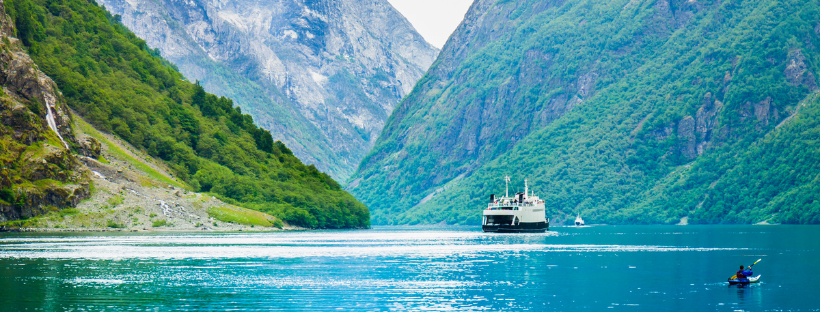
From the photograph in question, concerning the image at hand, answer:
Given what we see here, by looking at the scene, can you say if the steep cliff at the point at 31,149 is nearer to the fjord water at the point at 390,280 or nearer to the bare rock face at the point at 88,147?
the bare rock face at the point at 88,147

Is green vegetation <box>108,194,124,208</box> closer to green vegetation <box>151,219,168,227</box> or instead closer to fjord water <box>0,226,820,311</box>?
green vegetation <box>151,219,168,227</box>

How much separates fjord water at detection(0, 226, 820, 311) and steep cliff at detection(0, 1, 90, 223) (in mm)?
52636

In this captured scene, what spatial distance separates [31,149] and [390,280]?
410 feet

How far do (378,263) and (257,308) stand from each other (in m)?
42.3

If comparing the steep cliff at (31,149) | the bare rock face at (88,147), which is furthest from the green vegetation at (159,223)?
the bare rock face at (88,147)

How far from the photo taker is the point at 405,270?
86938 millimetres

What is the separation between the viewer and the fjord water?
57812mm

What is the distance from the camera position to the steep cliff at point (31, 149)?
534 feet

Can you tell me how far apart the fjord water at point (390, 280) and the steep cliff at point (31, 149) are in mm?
52636

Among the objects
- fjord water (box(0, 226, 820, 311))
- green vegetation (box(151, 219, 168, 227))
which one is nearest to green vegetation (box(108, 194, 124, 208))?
green vegetation (box(151, 219, 168, 227))

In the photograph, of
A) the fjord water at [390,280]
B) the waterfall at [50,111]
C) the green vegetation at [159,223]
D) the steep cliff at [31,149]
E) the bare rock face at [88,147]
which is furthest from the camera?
the bare rock face at [88,147]

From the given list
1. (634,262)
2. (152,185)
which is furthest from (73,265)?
(152,185)

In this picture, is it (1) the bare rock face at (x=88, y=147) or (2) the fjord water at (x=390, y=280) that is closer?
(2) the fjord water at (x=390, y=280)

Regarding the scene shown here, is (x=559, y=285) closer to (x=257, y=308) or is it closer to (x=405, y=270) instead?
(x=405, y=270)
